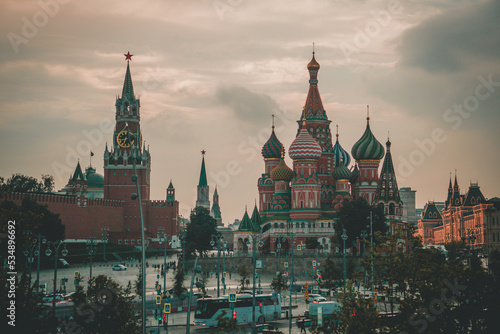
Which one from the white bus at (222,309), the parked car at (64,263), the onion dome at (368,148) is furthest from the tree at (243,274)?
the onion dome at (368,148)

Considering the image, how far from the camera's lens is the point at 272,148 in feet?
434

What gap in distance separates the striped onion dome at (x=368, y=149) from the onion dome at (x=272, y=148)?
11969 mm

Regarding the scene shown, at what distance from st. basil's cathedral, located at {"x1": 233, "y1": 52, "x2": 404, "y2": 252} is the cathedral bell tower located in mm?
37682

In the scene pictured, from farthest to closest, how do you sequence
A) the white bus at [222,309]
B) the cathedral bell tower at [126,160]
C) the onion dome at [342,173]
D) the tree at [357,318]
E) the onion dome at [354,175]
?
the cathedral bell tower at [126,160] < the onion dome at [354,175] < the onion dome at [342,173] < the white bus at [222,309] < the tree at [357,318]

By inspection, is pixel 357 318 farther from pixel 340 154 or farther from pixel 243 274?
pixel 340 154

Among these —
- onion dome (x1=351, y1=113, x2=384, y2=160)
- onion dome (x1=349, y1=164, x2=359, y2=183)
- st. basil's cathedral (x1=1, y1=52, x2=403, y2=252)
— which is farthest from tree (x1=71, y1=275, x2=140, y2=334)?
onion dome (x1=349, y1=164, x2=359, y2=183)

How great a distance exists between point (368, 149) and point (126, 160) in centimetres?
5623

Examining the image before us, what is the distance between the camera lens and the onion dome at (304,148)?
12131cm

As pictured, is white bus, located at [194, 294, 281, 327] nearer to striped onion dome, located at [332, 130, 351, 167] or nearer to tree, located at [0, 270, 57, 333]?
tree, located at [0, 270, 57, 333]

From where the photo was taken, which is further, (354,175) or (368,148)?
(354,175)

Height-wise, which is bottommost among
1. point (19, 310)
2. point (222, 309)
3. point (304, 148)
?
point (222, 309)

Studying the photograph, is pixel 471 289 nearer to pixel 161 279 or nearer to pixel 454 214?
pixel 161 279

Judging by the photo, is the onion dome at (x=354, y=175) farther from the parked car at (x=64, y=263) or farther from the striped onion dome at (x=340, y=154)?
the parked car at (x=64, y=263)

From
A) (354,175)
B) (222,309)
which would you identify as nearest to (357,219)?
(354,175)
